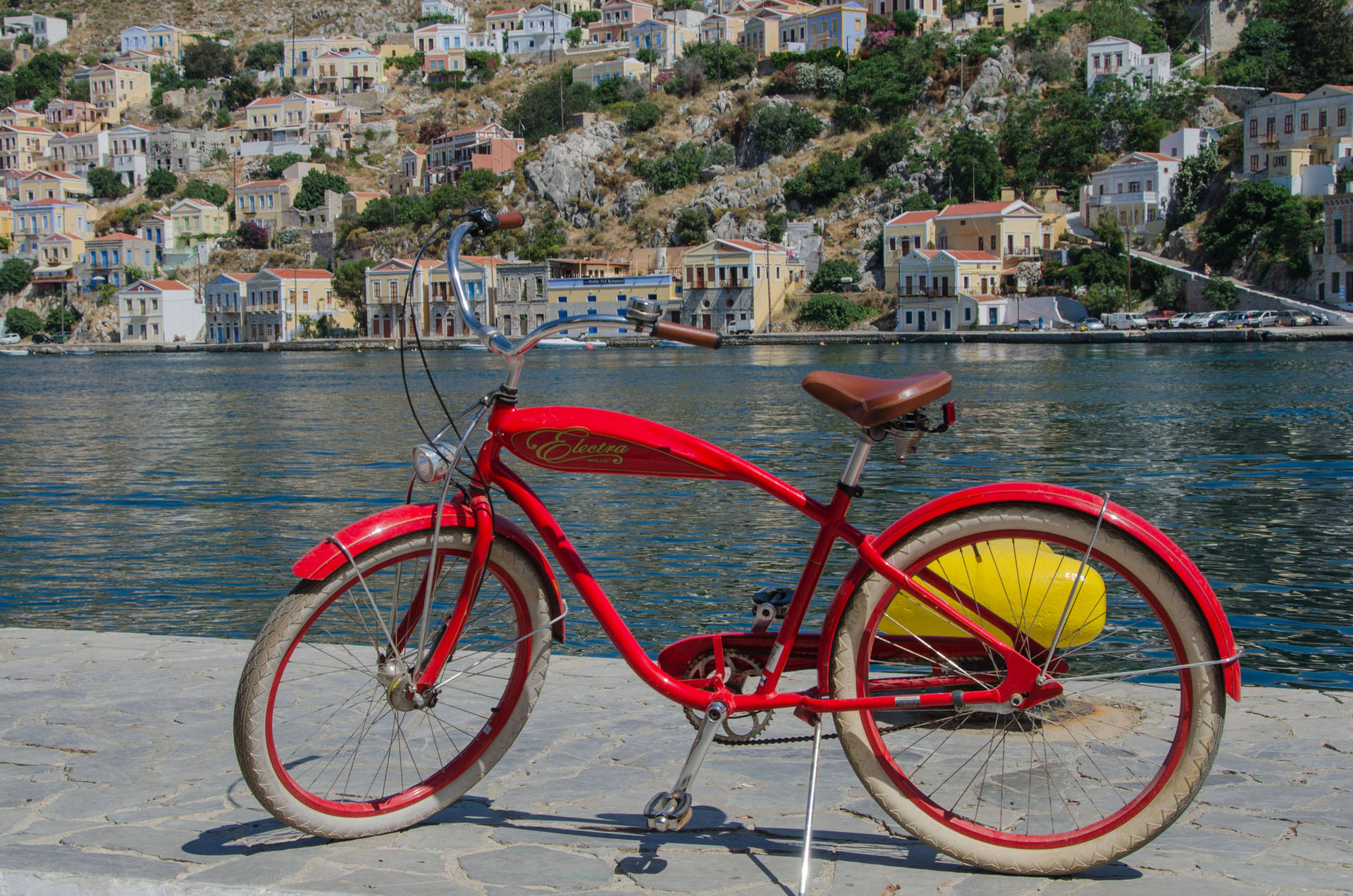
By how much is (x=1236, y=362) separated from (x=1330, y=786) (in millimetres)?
42177

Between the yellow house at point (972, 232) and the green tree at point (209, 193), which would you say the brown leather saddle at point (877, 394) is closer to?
the yellow house at point (972, 232)

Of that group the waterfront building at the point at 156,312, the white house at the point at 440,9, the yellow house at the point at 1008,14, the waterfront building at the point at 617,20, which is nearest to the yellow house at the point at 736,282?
the yellow house at the point at 1008,14

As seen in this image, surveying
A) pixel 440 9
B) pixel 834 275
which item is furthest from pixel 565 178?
pixel 440 9

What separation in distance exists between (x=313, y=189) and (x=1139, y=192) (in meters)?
63.7

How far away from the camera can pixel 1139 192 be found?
6600 centimetres

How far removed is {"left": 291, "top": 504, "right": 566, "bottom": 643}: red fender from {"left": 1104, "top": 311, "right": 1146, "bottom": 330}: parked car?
6065 centimetres

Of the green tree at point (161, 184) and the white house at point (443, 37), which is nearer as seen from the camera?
the green tree at point (161, 184)

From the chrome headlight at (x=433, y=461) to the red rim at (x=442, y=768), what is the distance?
0.16 m

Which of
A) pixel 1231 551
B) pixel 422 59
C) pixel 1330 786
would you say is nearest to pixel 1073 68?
pixel 422 59

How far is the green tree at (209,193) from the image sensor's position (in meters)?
104

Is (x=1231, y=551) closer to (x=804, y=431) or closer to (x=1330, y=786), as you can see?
(x=1330, y=786)

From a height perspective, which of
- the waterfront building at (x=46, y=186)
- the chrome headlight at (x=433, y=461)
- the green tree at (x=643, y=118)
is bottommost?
the chrome headlight at (x=433, y=461)

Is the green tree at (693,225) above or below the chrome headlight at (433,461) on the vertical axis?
above

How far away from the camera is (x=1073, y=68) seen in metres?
81.2
